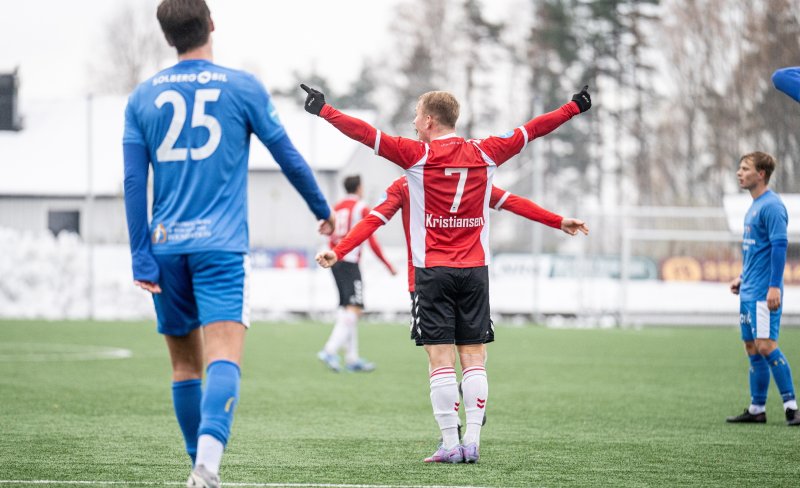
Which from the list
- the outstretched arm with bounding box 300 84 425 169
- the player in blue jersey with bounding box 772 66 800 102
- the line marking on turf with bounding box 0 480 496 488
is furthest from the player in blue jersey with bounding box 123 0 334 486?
the player in blue jersey with bounding box 772 66 800 102

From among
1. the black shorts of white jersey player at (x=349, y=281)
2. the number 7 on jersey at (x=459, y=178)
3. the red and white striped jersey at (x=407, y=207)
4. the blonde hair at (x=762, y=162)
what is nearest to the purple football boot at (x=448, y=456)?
the red and white striped jersey at (x=407, y=207)

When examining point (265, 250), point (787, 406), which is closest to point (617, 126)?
point (265, 250)

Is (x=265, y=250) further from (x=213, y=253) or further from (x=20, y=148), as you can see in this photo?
(x=213, y=253)

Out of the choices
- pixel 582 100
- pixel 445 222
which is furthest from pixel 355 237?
pixel 582 100

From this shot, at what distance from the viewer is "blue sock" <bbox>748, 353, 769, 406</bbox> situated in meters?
8.59

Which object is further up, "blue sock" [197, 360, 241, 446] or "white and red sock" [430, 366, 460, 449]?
"blue sock" [197, 360, 241, 446]

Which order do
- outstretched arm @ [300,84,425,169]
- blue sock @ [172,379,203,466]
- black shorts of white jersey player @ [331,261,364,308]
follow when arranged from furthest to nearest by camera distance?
black shorts of white jersey player @ [331,261,364,308] → outstretched arm @ [300,84,425,169] → blue sock @ [172,379,203,466]

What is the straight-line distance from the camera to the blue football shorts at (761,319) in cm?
839

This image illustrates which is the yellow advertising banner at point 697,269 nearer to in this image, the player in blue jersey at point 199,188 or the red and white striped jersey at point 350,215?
the red and white striped jersey at point 350,215

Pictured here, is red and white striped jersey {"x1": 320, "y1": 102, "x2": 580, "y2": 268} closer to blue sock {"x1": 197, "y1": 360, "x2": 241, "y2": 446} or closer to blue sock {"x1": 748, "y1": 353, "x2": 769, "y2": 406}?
blue sock {"x1": 197, "y1": 360, "x2": 241, "y2": 446}

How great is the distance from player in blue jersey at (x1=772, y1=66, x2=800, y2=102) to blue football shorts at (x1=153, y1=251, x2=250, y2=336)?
296cm

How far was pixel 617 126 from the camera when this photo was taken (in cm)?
4122

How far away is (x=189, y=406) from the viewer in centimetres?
495

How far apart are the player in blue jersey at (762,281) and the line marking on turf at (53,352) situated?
8317 millimetres
